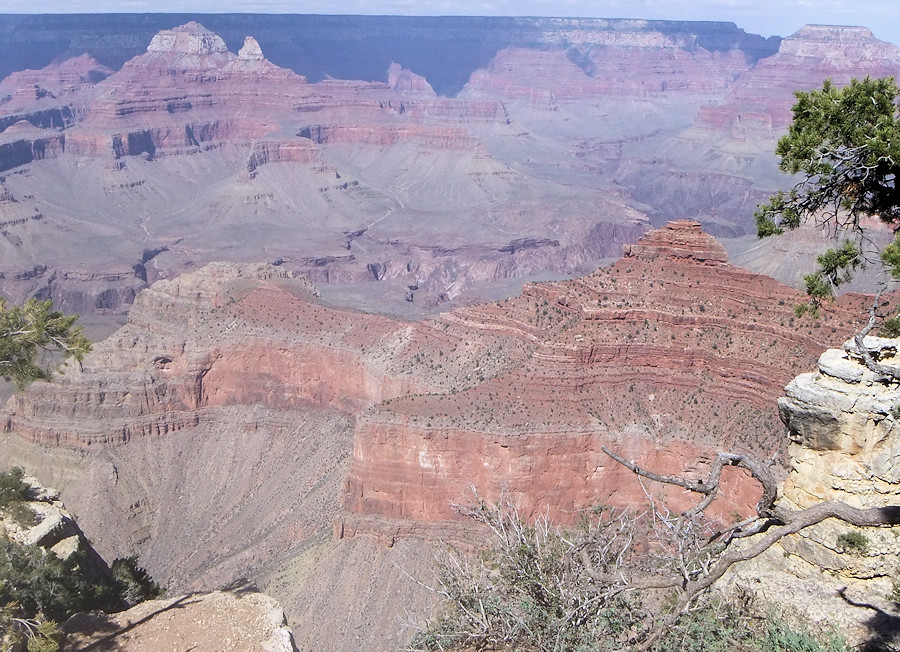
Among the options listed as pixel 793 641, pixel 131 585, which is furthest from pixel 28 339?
pixel 793 641

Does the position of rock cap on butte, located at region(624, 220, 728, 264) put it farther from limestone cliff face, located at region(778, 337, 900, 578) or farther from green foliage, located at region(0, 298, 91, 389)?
green foliage, located at region(0, 298, 91, 389)

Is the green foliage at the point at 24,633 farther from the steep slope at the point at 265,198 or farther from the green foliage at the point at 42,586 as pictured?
the steep slope at the point at 265,198

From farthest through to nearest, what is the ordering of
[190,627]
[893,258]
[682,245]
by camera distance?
[682,245] < [190,627] < [893,258]

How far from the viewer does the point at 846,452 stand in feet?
61.4

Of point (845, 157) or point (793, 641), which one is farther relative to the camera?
point (845, 157)

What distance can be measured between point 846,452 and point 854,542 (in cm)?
200

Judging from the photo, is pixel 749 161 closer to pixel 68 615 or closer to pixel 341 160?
pixel 341 160

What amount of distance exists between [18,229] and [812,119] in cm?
13136

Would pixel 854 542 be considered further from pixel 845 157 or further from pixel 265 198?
pixel 265 198

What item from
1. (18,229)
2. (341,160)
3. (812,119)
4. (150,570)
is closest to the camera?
(812,119)

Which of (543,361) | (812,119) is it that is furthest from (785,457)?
(812,119)

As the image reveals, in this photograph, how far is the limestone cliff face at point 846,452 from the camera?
18.4 metres

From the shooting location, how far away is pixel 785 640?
50.1 feet

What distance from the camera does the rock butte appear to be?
36688 mm
